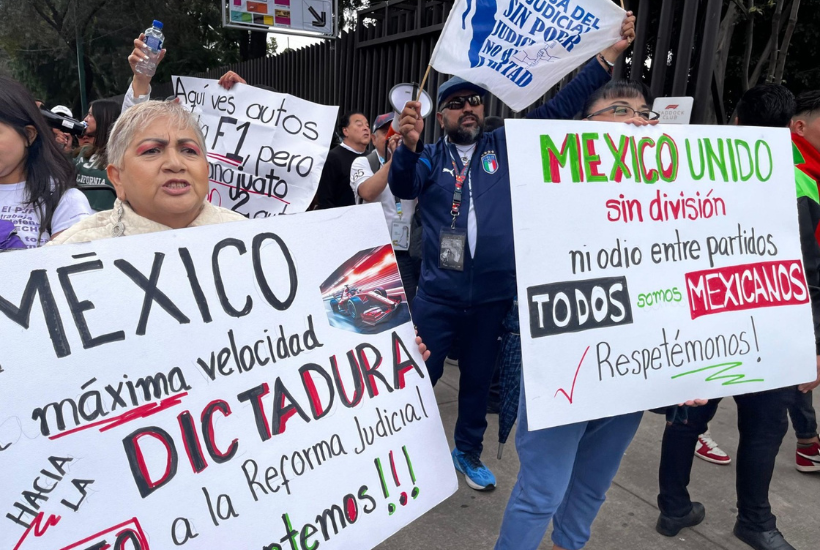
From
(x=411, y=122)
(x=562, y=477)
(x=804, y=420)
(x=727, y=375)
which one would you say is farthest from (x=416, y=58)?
(x=562, y=477)

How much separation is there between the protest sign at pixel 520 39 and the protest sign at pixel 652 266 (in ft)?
2.52

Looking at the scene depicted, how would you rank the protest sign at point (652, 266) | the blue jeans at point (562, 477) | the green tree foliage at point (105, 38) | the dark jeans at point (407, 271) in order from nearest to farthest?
the protest sign at point (652, 266), the blue jeans at point (562, 477), the dark jeans at point (407, 271), the green tree foliage at point (105, 38)

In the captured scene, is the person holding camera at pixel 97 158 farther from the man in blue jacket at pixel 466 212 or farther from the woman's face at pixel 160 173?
the woman's face at pixel 160 173

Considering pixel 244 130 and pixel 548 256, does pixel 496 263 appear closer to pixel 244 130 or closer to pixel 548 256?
pixel 548 256

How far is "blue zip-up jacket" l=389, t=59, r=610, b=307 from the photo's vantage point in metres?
2.60

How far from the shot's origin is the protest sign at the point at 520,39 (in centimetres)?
249

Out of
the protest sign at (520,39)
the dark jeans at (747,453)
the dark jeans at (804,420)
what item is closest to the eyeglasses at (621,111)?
the protest sign at (520,39)

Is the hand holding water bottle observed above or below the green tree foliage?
below

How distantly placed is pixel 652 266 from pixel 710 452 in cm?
199

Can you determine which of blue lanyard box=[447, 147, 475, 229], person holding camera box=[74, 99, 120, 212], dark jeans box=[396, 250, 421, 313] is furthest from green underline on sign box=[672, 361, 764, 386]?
person holding camera box=[74, 99, 120, 212]

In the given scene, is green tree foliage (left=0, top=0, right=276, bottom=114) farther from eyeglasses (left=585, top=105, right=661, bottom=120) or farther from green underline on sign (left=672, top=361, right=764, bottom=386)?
green underline on sign (left=672, top=361, right=764, bottom=386)

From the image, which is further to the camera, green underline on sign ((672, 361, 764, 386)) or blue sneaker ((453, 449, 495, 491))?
blue sneaker ((453, 449, 495, 491))

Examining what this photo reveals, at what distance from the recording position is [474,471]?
9.63ft

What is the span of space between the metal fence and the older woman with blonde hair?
3341 mm
